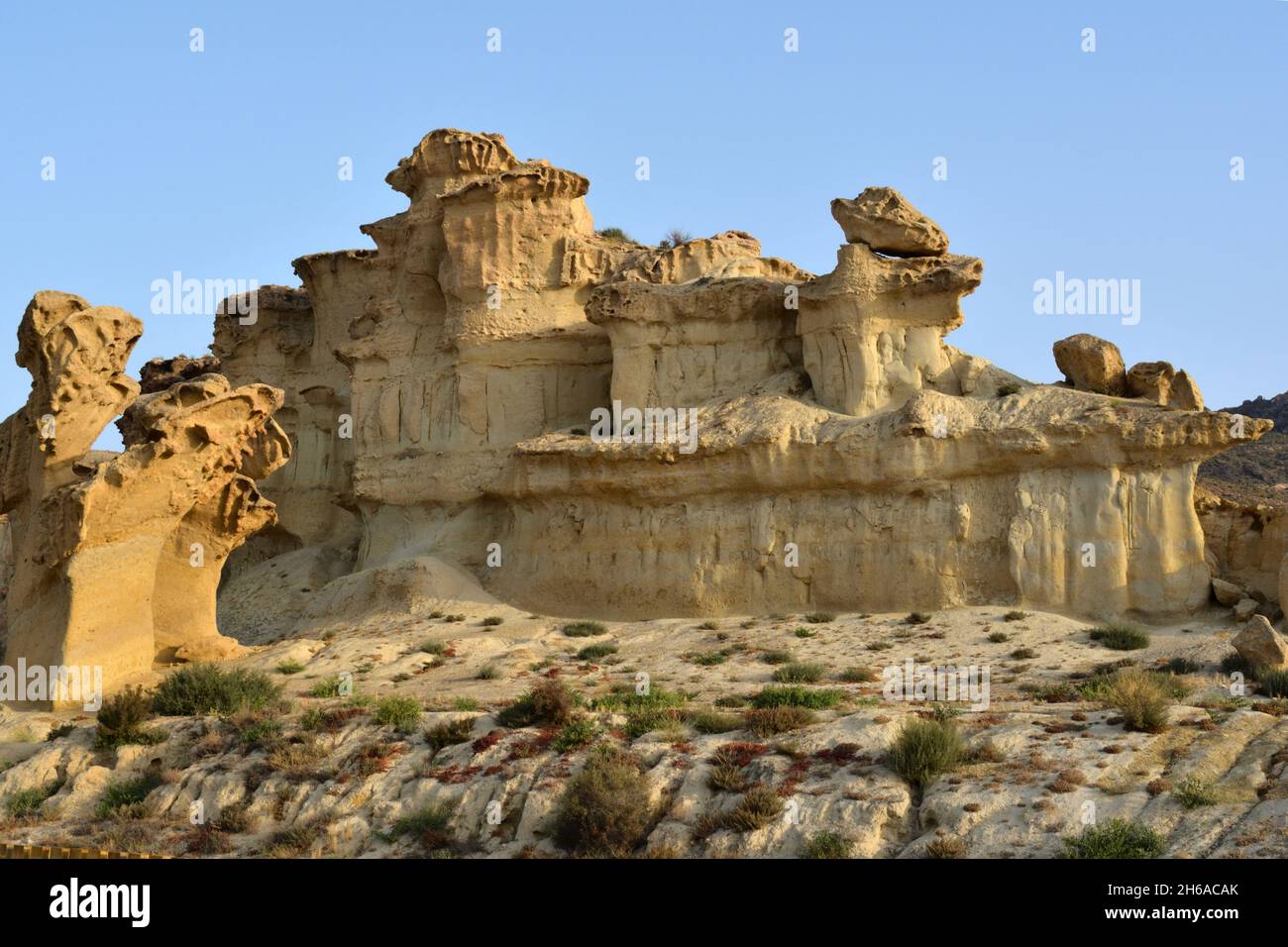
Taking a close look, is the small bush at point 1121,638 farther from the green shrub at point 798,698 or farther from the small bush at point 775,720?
the small bush at point 775,720

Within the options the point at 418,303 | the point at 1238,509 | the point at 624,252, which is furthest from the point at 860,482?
the point at 418,303

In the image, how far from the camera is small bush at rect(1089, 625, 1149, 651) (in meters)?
26.6

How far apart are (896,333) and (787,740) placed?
14941 millimetres

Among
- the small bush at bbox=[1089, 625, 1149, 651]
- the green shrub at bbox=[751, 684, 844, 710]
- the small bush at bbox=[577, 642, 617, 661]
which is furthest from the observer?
the small bush at bbox=[577, 642, 617, 661]

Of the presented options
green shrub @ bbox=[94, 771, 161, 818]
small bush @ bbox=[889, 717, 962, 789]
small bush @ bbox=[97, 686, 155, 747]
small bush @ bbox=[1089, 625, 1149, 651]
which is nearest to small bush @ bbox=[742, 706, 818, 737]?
small bush @ bbox=[889, 717, 962, 789]

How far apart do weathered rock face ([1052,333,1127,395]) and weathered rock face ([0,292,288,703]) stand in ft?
53.9

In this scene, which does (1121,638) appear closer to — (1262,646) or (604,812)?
(1262,646)

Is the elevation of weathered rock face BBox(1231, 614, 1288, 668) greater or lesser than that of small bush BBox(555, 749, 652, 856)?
greater

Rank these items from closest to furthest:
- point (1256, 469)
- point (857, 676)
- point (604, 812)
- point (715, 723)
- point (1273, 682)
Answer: point (604, 812)
point (715, 723)
point (1273, 682)
point (857, 676)
point (1256, 469)

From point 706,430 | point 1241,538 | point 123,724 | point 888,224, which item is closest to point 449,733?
point 123,724

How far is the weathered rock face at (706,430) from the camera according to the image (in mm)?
29594

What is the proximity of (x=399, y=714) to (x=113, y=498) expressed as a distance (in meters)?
9.20

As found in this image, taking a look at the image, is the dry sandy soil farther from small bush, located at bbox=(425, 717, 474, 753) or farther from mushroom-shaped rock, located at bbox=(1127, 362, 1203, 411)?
mushroom-shaped rock, located at bbox=(1127, 362, 1203, 411)

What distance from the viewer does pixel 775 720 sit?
20797mm
